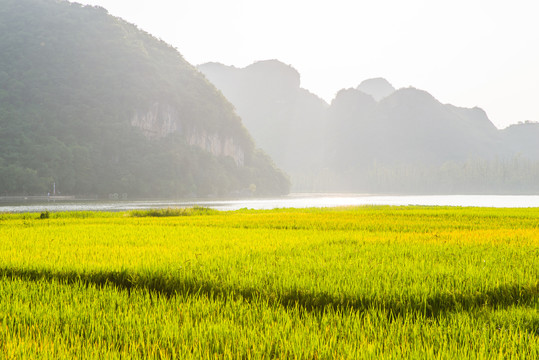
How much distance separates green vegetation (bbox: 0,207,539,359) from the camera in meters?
2.97

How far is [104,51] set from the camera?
5266 inches

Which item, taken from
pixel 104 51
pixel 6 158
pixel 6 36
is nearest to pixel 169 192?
pixel 6 158

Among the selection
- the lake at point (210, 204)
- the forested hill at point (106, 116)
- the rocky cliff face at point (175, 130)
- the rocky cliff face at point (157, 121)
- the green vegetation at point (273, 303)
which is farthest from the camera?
the rocky cliff face at point (175, 130)

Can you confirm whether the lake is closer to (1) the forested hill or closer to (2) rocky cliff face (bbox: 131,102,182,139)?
(1) the forested hill

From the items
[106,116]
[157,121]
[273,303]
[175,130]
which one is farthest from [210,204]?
[175,130]

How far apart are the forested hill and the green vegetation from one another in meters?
82.2

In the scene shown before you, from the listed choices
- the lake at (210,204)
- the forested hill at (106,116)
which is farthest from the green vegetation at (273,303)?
the forested hill at (106,116)

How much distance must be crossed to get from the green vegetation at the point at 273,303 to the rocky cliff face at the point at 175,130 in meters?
124

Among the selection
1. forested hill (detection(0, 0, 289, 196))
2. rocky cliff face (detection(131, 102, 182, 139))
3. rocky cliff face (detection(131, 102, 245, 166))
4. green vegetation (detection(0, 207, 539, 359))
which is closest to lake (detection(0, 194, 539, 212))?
forested hill (detection(0, 0, 289, 196))

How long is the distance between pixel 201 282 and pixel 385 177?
579ft

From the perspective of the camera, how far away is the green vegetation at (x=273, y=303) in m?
2.97

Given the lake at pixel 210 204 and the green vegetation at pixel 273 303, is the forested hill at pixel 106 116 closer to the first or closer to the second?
the lake at pixel 210 204

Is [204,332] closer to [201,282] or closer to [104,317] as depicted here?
[104,317]

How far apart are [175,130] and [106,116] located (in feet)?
85.3
